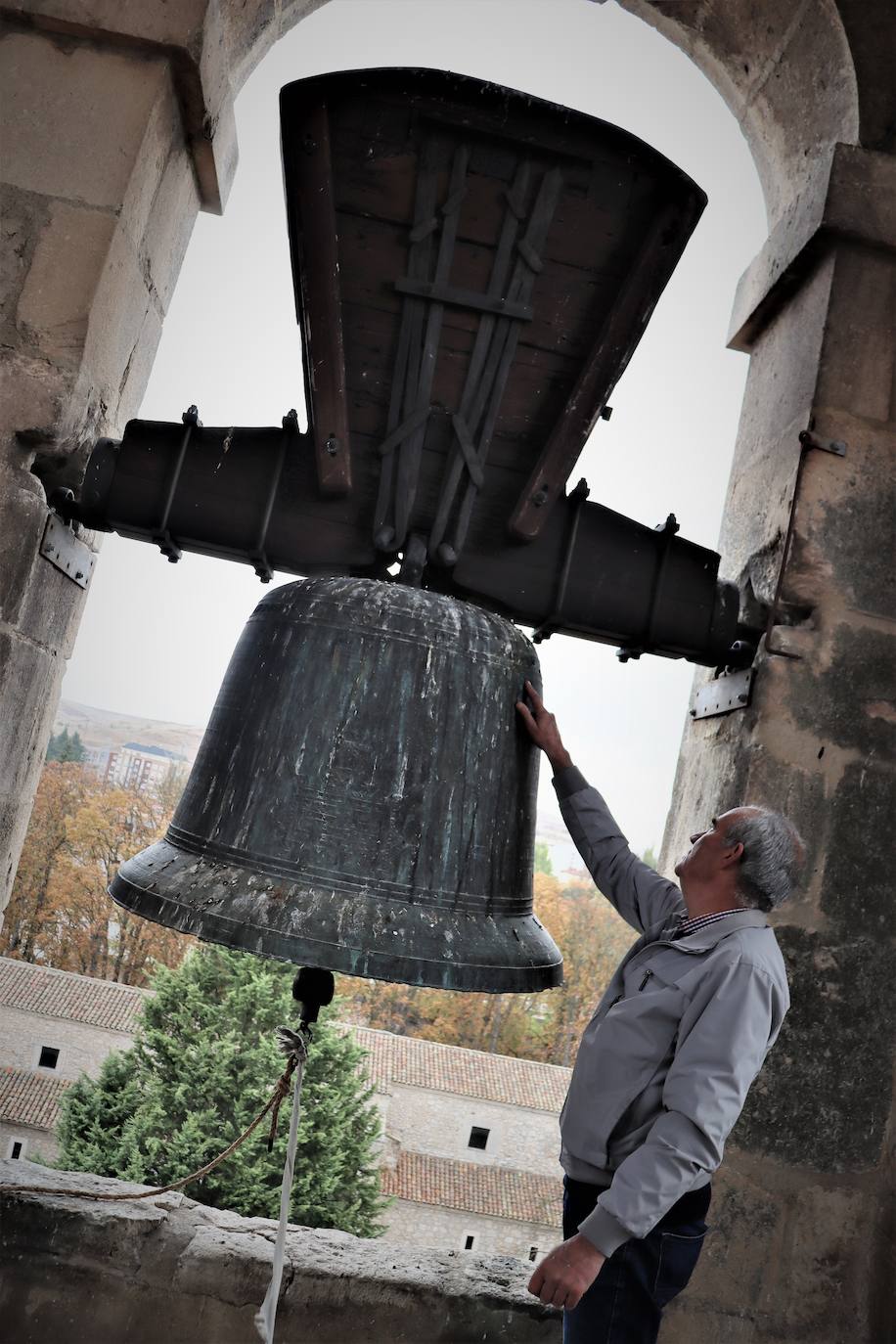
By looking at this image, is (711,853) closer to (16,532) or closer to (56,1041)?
(16,532)

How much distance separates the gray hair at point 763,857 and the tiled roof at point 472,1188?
20.1m

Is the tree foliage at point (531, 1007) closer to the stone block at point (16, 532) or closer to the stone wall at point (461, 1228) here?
the stone wall at point (461, 1228)

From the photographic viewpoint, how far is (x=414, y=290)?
72.6 inches

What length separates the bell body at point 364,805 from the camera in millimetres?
1330

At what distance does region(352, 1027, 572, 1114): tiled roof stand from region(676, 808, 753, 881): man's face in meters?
19.3

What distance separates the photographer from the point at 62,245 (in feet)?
7.02

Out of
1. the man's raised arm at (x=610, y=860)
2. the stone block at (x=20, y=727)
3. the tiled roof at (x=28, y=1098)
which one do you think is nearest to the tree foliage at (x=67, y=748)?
the tiled roof at (x=28, y=1098)

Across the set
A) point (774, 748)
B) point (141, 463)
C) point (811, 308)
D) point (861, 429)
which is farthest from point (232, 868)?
point (811, 308)

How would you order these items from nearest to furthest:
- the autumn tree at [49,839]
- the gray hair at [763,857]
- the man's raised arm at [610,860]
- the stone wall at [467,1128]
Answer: the gray hair at [763,857] → the man's raised arm at [610,860] → the autumn tree at [49,839] → the stone wall at [467,1128]

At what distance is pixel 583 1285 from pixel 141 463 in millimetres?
1668

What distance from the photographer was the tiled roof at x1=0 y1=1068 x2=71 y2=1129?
1817 centimetres

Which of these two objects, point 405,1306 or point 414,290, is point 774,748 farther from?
point 405,1306

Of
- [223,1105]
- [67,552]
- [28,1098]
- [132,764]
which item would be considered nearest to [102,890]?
[132,764]

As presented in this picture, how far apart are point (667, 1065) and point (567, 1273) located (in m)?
0.34
